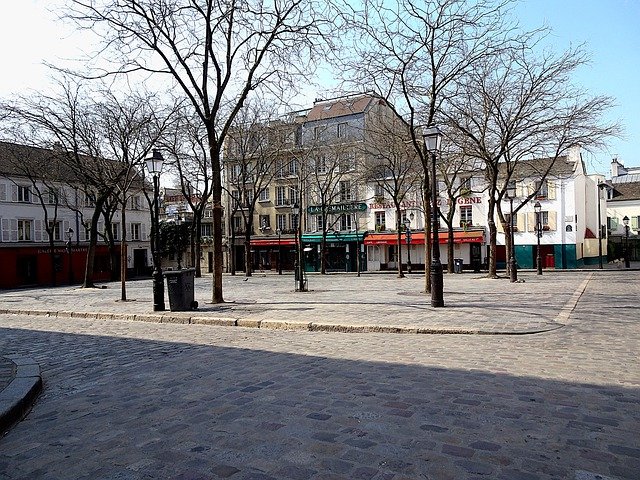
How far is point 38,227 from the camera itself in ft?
134

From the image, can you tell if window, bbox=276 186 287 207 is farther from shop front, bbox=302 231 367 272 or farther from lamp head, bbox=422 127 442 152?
lamp head, bbox=422 127 442 152

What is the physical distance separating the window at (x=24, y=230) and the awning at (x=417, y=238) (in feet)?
90.6

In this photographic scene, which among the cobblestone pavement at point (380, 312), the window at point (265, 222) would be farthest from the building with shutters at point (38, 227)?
the cobblestone pavement at point (380, 312)

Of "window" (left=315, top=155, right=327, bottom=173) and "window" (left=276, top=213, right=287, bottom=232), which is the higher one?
"window" (left=315, top=155, right=327, bottom=173)

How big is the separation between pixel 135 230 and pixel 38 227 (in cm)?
1044

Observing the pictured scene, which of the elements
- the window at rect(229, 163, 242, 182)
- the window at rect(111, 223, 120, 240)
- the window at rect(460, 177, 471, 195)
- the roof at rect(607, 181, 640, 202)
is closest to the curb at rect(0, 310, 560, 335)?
the window at rect(460, 177, 471, 195)

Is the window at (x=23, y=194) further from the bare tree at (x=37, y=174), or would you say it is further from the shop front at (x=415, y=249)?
the shop front at (x=415, y=249)

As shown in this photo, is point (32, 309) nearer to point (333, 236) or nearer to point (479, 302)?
point (479, 302)

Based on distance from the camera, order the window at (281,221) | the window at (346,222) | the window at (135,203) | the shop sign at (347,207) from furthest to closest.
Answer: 1. the window at (281,221)
2. the window at (135,203)
3. the window at (346,222)
4. the shop sign at (347,207)

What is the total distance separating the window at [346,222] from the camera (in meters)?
48.2

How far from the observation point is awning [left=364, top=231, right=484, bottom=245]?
4166 cm

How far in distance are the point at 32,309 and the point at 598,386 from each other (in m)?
15.9

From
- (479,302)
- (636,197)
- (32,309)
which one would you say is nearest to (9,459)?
(479,302)

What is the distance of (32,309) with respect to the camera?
16.0 m
